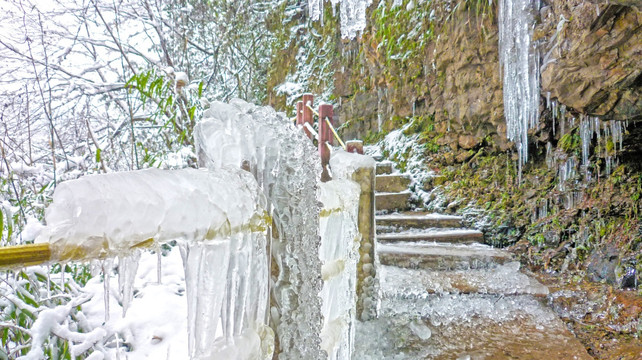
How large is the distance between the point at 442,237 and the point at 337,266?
8.85 ft

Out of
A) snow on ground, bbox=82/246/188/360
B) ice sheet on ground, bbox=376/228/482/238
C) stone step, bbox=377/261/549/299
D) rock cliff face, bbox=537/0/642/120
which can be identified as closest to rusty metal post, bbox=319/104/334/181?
ice sheet on ground, bbox=376/228/482/238

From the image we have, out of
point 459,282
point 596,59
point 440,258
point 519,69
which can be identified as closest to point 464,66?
point 519,69

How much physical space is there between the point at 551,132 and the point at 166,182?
4214 millimetres

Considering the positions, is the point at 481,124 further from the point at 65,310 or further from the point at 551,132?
the point at 65,310

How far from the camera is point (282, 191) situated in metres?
0.89

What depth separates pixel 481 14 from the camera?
4.05 m

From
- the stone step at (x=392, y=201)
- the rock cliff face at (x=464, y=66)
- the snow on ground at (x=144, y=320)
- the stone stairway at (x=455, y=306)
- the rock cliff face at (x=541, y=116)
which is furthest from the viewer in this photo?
the stone step at (x=392, y=201)

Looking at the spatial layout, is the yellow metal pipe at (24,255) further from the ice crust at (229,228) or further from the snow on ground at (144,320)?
the snow on ground at (144,320)

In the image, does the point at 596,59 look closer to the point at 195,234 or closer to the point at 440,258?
the point at 440,258

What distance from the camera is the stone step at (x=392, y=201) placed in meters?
4.87

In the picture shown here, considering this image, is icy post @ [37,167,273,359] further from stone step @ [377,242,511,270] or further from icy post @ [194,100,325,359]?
stone step @ [377,242,511,270]

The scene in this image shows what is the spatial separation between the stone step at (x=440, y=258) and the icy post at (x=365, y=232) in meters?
0.95

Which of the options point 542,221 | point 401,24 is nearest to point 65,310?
point 542,221

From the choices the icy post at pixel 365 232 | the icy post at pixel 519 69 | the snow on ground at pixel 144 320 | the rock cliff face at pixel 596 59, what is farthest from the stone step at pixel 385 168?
the snow on ground at pixel 144 320
